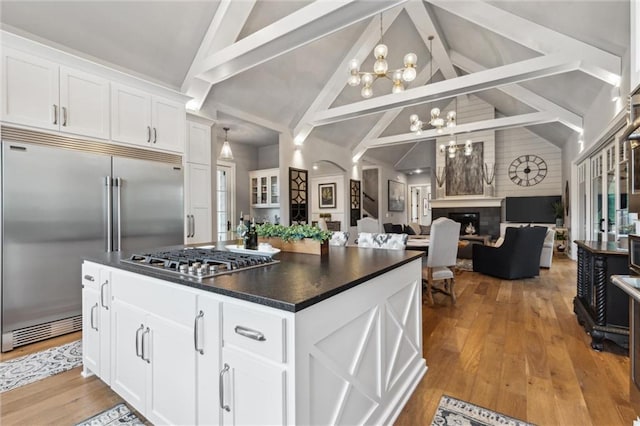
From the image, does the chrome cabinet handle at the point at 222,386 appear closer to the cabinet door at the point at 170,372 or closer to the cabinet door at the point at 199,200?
the cabinet door at the point at 170,372

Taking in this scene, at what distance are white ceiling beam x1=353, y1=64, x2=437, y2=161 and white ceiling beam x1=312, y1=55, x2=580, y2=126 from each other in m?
2.28

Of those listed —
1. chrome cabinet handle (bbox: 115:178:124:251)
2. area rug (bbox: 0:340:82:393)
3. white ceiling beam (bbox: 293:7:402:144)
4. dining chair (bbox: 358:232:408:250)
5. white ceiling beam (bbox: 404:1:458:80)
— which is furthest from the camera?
white ceiling beam (bbox: 293:7:402:144)

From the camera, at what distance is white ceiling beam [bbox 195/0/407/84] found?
2.69 meters

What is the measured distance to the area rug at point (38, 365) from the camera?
2064mm

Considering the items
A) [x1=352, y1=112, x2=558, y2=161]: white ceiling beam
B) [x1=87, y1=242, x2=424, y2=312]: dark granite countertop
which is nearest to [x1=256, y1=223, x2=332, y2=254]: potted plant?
[x1=87, y1=242, x2=424, y2=312]: dark granite countertop

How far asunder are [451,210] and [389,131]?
10.2ft

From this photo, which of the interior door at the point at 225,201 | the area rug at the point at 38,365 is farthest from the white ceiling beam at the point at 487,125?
the area rug at the point at 38,365

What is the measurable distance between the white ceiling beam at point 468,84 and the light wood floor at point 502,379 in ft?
9.62

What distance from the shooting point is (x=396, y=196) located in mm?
10984

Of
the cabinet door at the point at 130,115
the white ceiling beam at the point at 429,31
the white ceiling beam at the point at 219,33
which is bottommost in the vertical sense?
the cabinet door at the point at 130,115

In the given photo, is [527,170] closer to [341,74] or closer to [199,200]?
[341,74]

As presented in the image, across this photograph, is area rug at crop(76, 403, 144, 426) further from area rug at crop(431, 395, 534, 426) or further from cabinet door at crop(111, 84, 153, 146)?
cabinet door at crop(111, 84, 153, 146)

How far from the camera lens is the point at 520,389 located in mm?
1943

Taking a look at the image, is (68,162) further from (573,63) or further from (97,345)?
(573,63)
